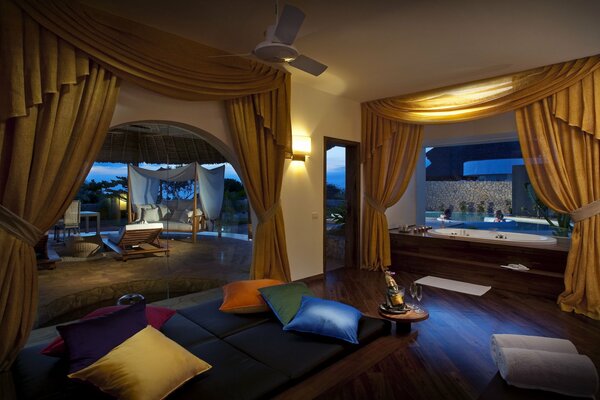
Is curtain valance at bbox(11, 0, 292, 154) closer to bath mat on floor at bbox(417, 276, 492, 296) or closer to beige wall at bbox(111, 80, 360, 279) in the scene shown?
beige wall at bbox(111, 80, 360, 279)

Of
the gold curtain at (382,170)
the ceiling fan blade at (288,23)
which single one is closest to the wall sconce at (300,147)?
the gold curtain at (382,170)

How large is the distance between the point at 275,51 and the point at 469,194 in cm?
507

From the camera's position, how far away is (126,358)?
1681 millimetres

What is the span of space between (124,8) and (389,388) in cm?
324

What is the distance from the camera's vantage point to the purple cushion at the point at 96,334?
1.79 metres

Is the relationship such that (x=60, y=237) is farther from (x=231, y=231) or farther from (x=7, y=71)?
(x=231, y=231)

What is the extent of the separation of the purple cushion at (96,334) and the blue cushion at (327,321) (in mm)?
978

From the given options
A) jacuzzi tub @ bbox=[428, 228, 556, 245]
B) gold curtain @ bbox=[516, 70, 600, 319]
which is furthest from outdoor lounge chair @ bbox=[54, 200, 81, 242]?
gold curtain @ bbox=[516, 70, 600, 319]

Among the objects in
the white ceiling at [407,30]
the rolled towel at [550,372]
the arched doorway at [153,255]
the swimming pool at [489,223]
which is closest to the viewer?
the rolled towel at [550,372]

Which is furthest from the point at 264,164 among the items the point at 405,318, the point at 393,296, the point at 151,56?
the point at 405,318

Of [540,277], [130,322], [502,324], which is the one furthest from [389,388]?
[540,277]

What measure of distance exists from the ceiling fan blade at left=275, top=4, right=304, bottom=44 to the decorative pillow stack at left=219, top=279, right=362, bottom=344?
6.08ft

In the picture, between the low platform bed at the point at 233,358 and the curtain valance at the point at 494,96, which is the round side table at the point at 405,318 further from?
the curtain valance at the point at 494,96

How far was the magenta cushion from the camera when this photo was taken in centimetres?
194
